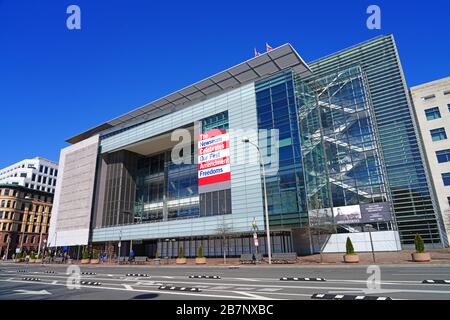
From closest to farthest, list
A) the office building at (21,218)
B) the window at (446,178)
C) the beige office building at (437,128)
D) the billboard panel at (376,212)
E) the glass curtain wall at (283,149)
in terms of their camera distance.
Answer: the glass curtain wall at (283,149) < the billboard panel at (376,212) < the window at (446,178) < the beige office building at (437,128) < the office building at (21,218)

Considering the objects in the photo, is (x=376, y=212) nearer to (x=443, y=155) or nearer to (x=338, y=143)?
(x=338, y=143)

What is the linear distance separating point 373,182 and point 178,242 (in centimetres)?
3154

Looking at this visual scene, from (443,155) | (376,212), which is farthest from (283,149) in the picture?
(443,155)

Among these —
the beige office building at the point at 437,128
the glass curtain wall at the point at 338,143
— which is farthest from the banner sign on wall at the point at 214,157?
the beige office building at the point at 437,128

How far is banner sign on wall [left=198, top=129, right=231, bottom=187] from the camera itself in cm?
4030

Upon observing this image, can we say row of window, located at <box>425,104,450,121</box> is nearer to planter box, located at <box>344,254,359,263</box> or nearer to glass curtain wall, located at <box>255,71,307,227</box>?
glass curtain wall, located at <box>255,71,307,227</box>

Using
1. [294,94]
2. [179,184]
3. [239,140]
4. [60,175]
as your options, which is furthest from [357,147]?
A: [60,175]

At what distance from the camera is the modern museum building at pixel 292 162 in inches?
1384

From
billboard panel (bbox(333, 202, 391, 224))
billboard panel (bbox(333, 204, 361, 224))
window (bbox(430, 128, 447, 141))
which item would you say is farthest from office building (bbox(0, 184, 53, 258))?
window (bbox(430, 128, 447, 141))

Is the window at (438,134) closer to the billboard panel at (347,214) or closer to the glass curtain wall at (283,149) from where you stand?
the billboard panel at (347,214)

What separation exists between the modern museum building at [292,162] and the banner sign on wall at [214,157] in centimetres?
16

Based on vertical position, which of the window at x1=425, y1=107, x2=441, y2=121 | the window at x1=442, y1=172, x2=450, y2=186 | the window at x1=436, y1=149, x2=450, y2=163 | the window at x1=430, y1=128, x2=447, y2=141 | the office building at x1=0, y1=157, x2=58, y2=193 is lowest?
→ the window at x1=442, y1=172, x2=450, y2=186
